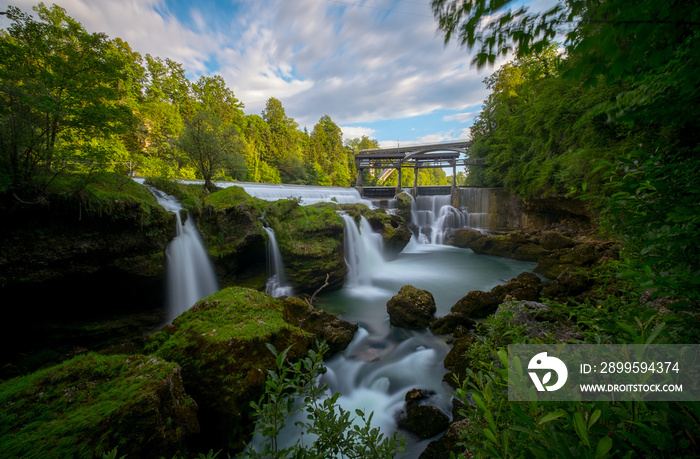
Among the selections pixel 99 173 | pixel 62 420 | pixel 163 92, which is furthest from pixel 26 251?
pixel 163 92

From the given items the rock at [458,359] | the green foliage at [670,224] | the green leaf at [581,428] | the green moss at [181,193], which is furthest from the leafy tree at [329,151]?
the green leaf at [581,428]

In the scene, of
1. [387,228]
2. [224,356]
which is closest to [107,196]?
[224,356]

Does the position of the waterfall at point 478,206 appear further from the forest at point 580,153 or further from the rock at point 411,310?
the rock at point 411,310

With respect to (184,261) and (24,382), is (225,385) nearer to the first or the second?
(24,382)

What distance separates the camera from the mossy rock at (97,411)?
192 cm

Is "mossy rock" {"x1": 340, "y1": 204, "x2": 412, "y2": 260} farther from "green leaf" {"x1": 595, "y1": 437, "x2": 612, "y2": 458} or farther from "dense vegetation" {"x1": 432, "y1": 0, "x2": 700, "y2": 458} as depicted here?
"green leaf" {"x1": 595, "y1": 437, "x2": 612, "y2": 458}

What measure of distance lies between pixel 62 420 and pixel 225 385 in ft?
4.67

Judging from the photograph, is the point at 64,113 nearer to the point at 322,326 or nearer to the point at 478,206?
the point at 322,326

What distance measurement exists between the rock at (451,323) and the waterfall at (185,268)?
699cm

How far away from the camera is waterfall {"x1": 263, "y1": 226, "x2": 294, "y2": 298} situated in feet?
29.9

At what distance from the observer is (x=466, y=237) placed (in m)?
17.5

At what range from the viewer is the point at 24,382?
2365 millimetres

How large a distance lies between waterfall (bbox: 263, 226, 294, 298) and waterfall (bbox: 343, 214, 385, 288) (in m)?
2.96

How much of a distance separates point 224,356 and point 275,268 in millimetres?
6084
